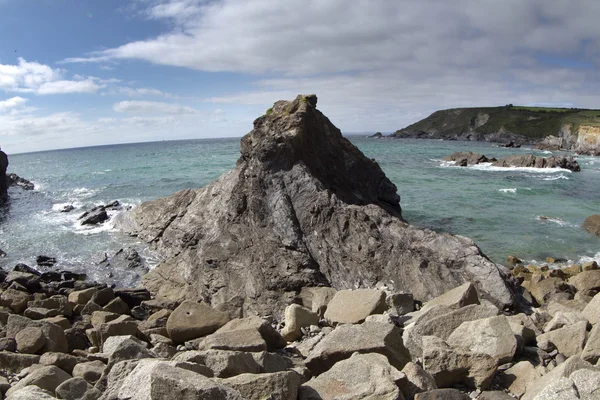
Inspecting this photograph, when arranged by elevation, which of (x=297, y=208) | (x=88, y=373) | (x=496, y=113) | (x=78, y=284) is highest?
(x=496, y=113)

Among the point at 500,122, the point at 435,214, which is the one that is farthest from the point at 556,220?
the point at 500,122

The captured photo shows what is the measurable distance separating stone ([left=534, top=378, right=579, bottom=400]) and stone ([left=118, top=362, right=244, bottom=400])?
3.35m

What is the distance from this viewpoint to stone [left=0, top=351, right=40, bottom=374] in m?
8.20

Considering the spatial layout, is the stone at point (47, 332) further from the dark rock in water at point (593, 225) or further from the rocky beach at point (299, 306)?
the dark rock in water at point (593, 225)

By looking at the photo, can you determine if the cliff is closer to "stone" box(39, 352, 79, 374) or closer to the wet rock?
the wet rock

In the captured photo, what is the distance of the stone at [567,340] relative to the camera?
7366 millimetres

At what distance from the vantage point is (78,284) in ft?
59.6

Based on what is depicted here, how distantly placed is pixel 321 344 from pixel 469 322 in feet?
8.15

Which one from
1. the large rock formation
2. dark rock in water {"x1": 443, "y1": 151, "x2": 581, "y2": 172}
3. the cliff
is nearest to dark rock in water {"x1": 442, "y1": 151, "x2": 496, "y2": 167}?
dark rock in water {"x1": 443, "y1": 151, "x2": 581, "y2": 172}

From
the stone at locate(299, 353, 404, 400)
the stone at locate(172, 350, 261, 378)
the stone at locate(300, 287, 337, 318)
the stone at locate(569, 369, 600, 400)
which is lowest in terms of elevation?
the stone at locate(300, 287, 337, 318)

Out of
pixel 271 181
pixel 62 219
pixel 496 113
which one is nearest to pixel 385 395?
pixel 271 181

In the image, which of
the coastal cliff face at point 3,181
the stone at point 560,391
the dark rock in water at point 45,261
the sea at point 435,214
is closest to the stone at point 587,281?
the sea at point 435,214

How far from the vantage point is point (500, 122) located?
15662 cm

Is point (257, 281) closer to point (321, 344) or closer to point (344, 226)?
point (344, 226)
